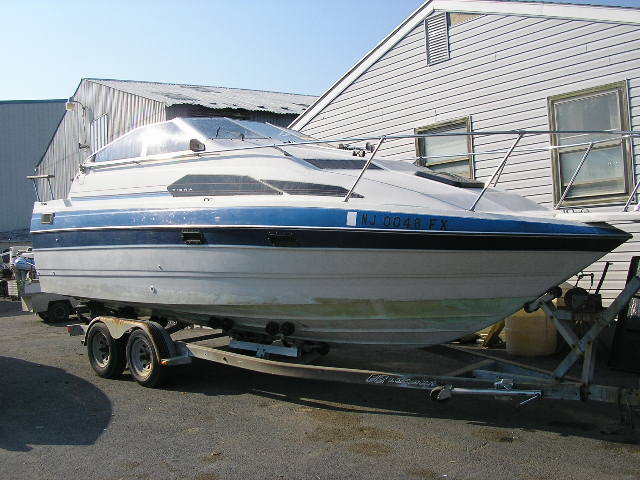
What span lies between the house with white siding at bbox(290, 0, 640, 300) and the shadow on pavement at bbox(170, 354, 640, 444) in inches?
99.0

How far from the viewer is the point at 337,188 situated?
5172mm

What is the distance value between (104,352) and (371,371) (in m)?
3.42

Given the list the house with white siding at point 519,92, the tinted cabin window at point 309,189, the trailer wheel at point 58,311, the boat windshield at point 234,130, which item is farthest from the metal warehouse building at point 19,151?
the tinted cabin window at point 309,189

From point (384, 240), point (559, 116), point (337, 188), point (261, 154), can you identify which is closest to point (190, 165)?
point (261, 154)

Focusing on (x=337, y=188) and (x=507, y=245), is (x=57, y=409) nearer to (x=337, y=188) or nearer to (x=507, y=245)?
(x=337, y=188)

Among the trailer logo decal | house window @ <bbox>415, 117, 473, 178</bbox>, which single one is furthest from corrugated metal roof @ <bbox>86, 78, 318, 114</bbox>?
the trailer logo decal

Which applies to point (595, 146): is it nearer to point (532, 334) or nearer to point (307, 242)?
point (532, 334)

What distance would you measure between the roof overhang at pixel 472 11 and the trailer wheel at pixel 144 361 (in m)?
6.22

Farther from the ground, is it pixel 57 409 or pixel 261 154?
pixel 261 154

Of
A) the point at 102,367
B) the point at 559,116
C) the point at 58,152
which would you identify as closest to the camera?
the point at 102,367

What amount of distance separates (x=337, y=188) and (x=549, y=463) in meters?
2.56

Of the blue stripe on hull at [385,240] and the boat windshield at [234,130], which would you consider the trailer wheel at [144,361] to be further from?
the boat windshield at [234,130]

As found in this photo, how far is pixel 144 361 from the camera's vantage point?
6477 mm

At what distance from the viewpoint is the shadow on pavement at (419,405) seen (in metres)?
4.86
